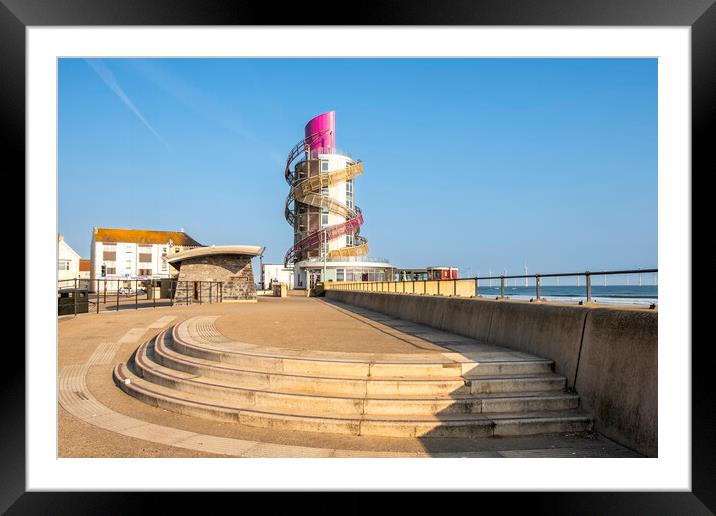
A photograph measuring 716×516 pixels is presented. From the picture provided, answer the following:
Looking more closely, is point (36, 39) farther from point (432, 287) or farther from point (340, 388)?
point (432, 287)

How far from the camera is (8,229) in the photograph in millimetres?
4117

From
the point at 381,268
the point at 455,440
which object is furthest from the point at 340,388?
the point at 381,268

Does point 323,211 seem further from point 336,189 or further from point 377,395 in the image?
point 377,395

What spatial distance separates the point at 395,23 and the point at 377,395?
4.89 metres

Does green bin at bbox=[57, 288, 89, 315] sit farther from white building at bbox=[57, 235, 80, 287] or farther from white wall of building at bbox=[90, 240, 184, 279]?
white building at bbox=[57, 235, 80, 287]

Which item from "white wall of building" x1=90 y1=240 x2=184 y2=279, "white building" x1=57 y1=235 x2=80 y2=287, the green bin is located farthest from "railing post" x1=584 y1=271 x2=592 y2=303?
"white building" x1=57 y1=235 x2=80 y2=287

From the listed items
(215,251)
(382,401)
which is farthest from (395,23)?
(215,251)

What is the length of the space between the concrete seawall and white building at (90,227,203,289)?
8126 centimetres

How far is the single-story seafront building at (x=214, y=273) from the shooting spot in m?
27.1

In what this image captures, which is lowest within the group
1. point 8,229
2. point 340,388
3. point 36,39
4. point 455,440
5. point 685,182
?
point 455,440

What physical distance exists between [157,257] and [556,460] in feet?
302

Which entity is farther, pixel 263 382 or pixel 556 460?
pixel 263 382

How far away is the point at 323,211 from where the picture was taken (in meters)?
65.6

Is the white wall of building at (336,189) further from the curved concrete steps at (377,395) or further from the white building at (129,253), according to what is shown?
the curved concrete steps at (377,395)
